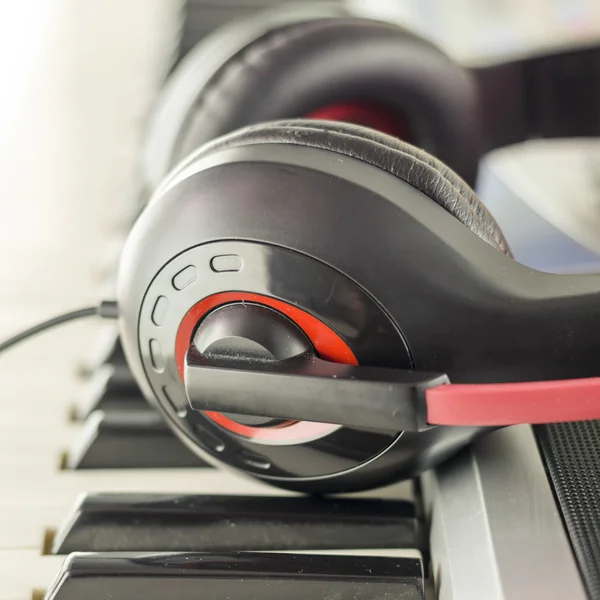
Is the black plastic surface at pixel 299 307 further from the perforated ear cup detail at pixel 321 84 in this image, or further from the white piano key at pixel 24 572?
the perforated ear cup detail at pixel 321 84

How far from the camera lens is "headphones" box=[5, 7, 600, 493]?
0.42 m

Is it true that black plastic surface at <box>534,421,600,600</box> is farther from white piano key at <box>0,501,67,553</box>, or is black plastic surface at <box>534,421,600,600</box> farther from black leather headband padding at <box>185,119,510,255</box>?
white piano key at <box>0,501,67,553</box>

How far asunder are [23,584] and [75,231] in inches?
28.1

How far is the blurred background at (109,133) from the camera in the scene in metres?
0.93

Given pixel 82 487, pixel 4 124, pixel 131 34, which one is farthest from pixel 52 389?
pixel 131 34

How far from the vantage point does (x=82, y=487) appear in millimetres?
579

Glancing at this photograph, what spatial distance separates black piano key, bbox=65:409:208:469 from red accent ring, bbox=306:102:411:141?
0.37m

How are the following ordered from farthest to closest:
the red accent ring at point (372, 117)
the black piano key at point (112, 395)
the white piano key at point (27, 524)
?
the red accent ring at point (372, 117) < the black piano key at point (112, 395) < the white piano key at point (27, 524)

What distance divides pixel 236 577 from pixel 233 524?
7 cm

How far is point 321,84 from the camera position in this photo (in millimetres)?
712

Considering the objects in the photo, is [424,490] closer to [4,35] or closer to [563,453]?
[563,453]

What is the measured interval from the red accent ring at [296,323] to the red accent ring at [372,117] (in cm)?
37

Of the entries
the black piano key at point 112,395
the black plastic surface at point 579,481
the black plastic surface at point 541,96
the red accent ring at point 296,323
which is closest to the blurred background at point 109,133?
the black plastic surface at point 541,96

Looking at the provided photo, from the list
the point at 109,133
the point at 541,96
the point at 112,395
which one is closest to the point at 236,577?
the point at 112,395
